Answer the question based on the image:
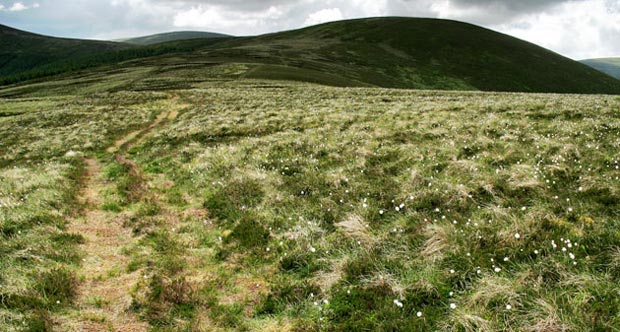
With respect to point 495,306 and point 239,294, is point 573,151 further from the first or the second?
point 239,294

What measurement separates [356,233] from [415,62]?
12334 cm

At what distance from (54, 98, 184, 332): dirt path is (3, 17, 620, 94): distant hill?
57.8 metres

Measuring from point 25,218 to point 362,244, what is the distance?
397 inches

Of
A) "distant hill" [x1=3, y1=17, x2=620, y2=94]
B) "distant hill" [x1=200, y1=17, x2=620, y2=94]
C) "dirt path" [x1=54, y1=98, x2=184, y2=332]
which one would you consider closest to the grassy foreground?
"dirt path" [x1=54, y1=98, x2=184, y2=332]

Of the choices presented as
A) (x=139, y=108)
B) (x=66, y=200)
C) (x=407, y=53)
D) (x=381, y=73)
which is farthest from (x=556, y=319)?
(x=407, y=53)

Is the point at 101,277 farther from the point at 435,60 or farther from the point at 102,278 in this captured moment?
the point at 435,60

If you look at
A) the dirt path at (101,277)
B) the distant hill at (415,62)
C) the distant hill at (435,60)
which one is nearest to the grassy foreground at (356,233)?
the dirt path at (101,277)

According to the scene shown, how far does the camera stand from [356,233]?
8.62 meters

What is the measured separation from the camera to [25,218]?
1062 centimetres

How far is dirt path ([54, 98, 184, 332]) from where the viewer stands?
261 inches

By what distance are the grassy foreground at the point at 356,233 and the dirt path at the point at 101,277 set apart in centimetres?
12

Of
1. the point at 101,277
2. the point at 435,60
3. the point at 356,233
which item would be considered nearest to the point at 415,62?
the point at 435,60

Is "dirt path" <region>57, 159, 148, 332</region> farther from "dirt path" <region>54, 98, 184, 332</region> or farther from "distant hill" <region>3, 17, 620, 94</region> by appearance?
"distant hill" <region>3, 17, 620, 94</region>

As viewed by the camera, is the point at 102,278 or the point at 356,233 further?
the point at 356,233
